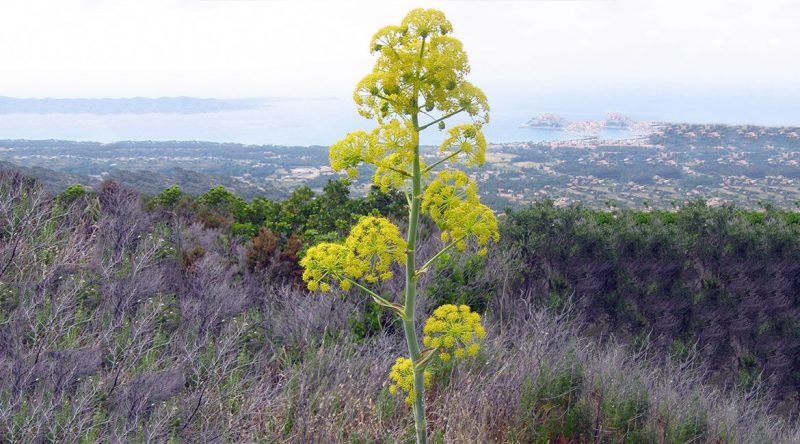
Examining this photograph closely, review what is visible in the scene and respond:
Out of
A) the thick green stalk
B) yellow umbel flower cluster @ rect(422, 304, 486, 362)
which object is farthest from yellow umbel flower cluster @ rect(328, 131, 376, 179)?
yellow umbel flower cluster @ rect(422, 304, 486, 362)

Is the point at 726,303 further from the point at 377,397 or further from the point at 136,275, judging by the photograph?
the point at 136,275

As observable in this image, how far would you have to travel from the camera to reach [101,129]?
9275cm

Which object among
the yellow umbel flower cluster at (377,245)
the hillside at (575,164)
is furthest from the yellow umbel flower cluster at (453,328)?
the hillside at (575,164)

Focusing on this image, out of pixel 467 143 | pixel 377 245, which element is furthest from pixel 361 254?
pixel 467 143

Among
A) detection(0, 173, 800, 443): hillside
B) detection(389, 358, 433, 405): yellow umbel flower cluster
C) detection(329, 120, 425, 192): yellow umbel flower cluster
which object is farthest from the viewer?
detection(0, 173, 800, 443): hillside

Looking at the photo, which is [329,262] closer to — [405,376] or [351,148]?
[351,148]

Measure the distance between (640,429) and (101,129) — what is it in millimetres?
103481

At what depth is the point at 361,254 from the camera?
2537mm

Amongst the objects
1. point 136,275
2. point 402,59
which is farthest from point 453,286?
point 402,59

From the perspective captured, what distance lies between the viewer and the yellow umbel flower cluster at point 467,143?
2.52m

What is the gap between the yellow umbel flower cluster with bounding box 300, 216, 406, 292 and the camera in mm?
2502

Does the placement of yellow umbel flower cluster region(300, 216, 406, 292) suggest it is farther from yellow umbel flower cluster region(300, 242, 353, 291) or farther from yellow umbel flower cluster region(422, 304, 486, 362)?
yellow umbel flower cluster region(422, 304, 486, 362)

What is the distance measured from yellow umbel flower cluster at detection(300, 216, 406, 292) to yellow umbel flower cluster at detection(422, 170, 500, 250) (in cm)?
21

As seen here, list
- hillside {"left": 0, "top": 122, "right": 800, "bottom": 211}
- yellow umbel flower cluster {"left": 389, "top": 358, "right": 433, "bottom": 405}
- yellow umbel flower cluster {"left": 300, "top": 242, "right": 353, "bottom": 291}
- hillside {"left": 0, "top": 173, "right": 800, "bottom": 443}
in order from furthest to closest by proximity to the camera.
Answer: hillside {"left": 0, "top": 122, "right": 800, "bottom": 211} → hillside {"left": 0, "top": 173, "right": 800, "bottom": 443} → yellow umbel flower cluster {"left": 389, "top": 358, "right": 433, "bottom": 405} → yellow umbel flower cluster {"left": 300, "top": 242, "right": 353, "bottom": 291}
